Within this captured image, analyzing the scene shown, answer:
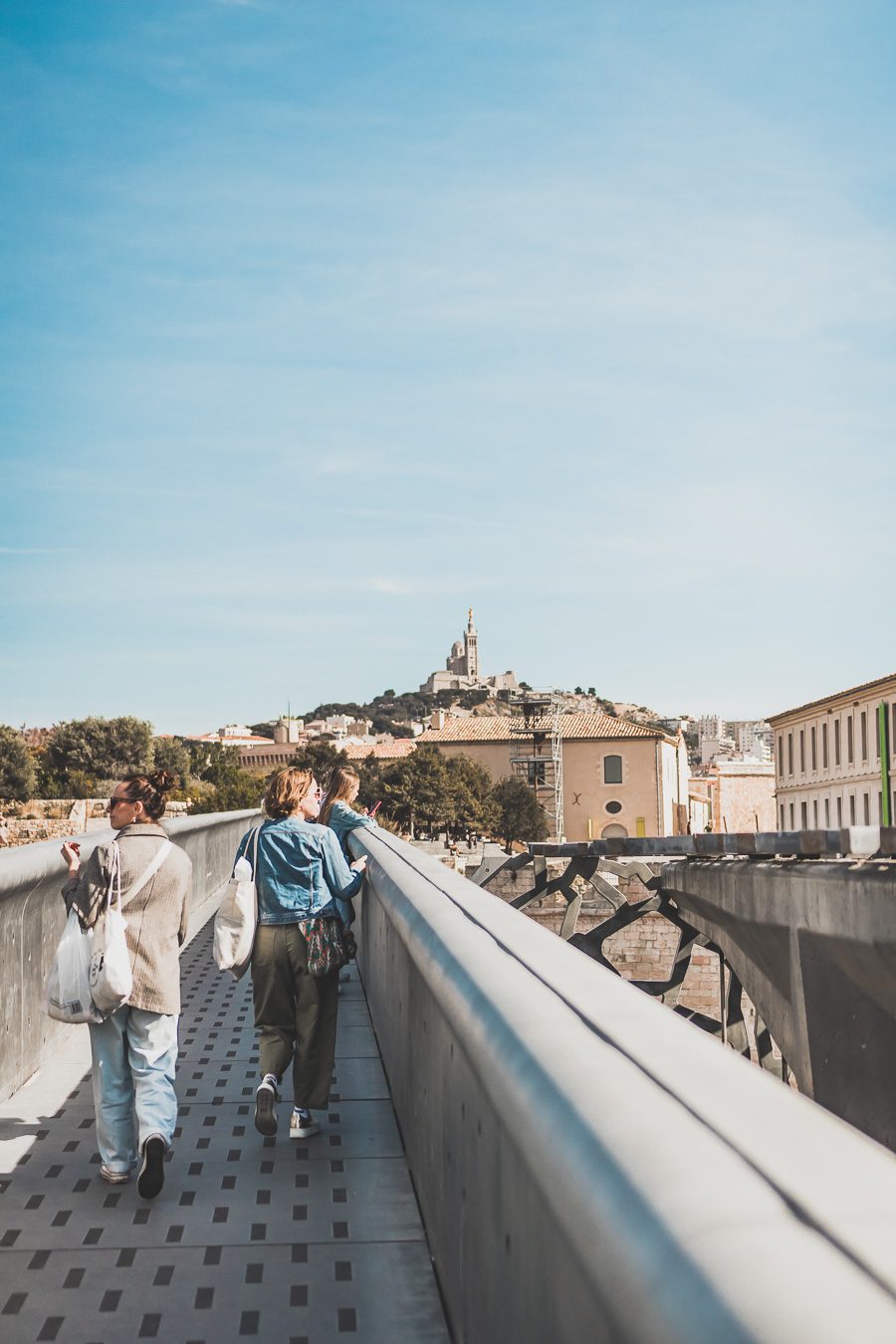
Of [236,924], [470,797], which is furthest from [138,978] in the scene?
[470,797]

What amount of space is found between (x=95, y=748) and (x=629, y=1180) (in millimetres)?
88358

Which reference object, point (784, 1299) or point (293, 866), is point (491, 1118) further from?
point (293, 866)

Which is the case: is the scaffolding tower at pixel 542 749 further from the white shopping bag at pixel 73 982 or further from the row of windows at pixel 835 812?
the white shopping bag at pixel 73 982

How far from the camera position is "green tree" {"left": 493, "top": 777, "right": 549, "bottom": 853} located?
3937 inches

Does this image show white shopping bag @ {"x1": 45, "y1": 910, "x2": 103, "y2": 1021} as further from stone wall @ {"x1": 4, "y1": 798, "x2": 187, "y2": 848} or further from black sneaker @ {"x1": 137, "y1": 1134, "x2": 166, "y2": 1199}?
stone wall @ {"x1": 4, "y1": 798, "x2": 187, "y2": 848}

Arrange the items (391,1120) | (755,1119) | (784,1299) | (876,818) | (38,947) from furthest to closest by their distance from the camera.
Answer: (876,818)
(38,947)
(391,1120)
(755,1119)
(784,1299)

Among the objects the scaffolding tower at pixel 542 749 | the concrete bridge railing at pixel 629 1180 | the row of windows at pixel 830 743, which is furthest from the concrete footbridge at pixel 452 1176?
the scaffolding tower at pixel 542 749

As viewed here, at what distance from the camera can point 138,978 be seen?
521 cm

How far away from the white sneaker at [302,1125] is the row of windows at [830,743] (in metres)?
64.5

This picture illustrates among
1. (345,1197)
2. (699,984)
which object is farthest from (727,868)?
(699,984)

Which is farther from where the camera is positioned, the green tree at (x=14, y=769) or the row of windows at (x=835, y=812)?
the green tree at (x=14, y=769)

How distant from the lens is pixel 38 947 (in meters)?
7.30

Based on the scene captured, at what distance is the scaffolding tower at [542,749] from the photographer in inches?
4232

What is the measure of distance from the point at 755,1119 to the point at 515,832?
99.6m
